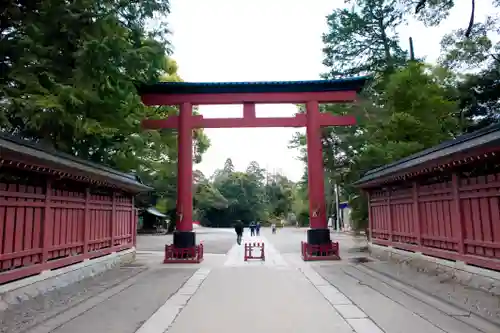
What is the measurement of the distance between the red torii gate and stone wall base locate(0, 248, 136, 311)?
435 centimetres

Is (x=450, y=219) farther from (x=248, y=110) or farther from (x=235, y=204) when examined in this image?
(x=235, y=204)

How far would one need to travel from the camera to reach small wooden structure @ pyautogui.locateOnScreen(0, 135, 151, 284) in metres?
6.95

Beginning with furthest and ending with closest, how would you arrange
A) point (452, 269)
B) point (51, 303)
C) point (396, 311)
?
1. point (452, 269)
2. point (51, 303)
3. point (396, 311)

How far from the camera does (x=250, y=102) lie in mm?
15859

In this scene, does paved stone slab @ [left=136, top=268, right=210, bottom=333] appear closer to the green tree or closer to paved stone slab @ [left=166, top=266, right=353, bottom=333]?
paved stone slab @ [left=166, top=266, right=353, bottom=333]

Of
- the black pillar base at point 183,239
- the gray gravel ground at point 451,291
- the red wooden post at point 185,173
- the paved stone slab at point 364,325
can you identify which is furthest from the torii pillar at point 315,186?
the paved stone slab at point 364,325

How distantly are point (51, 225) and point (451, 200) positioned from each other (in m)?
9.27

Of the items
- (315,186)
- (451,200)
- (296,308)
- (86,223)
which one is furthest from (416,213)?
(86,223)

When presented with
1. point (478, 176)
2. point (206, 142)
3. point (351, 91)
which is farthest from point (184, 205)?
point (206, 142)

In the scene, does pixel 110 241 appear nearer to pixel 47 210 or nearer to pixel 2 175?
pixel 47 210

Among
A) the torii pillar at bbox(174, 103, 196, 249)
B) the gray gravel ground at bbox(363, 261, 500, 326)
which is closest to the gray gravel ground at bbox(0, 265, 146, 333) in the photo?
the torii pillar at bbox(174, 103, 196, 249)

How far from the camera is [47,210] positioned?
846cm

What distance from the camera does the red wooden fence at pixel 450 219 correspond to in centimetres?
791

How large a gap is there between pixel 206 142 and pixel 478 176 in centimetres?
2674
